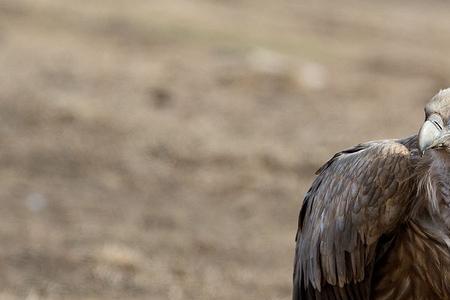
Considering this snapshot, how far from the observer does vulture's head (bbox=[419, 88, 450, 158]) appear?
4.26 m

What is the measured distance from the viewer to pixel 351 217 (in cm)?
484

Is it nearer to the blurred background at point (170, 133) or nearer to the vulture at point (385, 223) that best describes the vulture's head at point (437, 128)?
the vulture at point (385, 223)

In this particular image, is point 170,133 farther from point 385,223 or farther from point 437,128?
point 437,128

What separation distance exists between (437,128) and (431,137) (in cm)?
7

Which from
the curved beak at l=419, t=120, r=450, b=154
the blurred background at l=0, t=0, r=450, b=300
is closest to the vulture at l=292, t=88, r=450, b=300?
the curved beak at l=419, t=120, r=450, b=154

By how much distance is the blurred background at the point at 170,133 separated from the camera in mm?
8758

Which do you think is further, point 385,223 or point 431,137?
point 385,223

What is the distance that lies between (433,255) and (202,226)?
5449 mm

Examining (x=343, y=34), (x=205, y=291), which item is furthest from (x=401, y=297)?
(x=343, y=34)

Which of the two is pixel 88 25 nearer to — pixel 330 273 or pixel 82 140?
pixel 82 140

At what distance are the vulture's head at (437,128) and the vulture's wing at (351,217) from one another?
0.27 meters

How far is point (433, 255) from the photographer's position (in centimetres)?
469

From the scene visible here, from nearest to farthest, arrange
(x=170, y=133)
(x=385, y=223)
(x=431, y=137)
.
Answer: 1. (x=431, y=137)
2. (x=385, y=223)
3. (x=170, y=133)

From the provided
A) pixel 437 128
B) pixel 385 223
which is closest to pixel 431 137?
pixel 437 128
